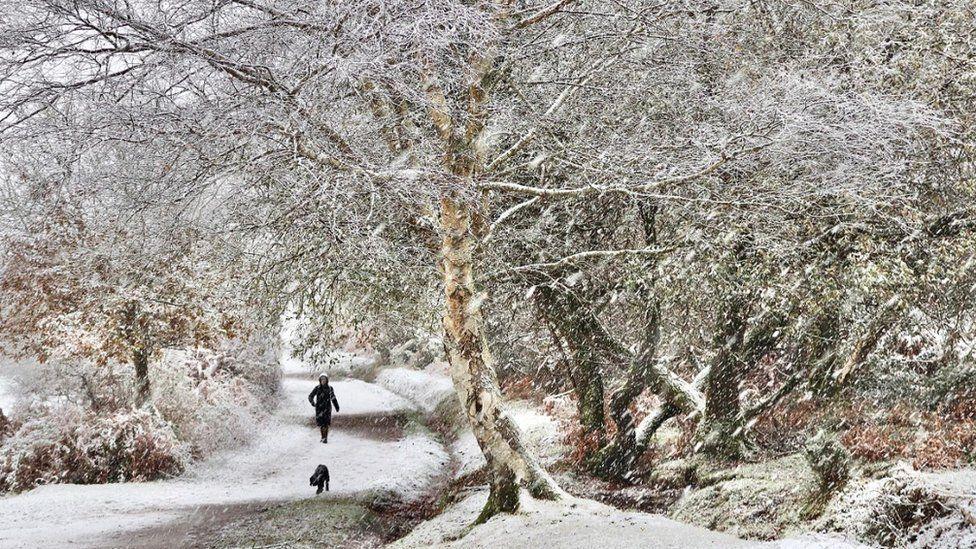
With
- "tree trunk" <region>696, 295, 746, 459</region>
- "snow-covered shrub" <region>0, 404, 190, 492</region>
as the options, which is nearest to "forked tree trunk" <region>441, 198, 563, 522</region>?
"tree trunk" <region>696, 295, 746, 459</region>

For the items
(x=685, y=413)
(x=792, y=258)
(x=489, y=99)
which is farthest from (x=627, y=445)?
(x=489, y=99)

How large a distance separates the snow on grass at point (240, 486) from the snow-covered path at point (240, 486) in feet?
0.05

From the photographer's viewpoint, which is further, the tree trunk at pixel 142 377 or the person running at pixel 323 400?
the person running at pixel 323 400

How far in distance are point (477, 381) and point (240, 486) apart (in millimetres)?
8293

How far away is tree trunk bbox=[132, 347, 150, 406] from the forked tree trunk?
10137 millimetres

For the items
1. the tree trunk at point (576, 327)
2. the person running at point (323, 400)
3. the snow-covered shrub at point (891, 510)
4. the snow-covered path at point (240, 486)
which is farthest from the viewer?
the person running at point (323, 400)

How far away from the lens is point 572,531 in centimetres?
752

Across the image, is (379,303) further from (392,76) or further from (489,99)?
(392,76)

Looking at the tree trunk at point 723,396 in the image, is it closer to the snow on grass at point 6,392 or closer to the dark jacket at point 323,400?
the dark jacket at point 323,400

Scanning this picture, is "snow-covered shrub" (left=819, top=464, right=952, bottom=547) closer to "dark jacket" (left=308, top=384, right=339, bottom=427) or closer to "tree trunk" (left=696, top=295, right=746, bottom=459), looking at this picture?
"tree trunk" (left=696, top=295, right=746, bottom=459)

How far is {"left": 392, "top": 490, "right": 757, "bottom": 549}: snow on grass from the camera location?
7000 millimetres

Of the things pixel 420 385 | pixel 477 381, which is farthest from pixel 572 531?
pixel 420 385

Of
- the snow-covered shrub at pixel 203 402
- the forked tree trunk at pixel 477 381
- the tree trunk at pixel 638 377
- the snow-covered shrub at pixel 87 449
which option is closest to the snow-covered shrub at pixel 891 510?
the forked tree trunk at pixel 477 381

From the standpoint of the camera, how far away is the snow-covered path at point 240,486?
10766 mm
